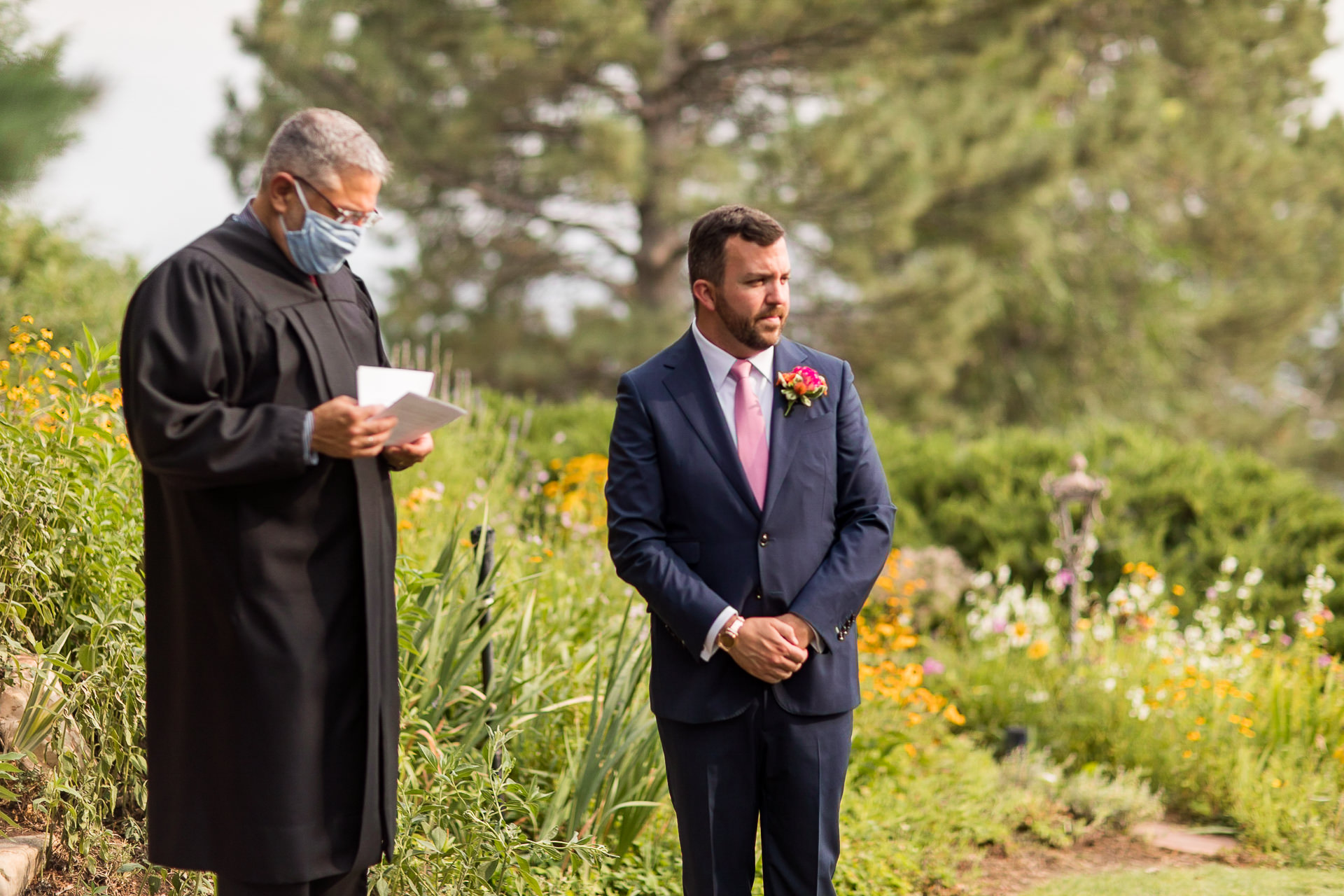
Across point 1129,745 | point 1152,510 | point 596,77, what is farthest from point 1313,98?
point 1129,745

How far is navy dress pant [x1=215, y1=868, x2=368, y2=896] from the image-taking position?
2.22 meters

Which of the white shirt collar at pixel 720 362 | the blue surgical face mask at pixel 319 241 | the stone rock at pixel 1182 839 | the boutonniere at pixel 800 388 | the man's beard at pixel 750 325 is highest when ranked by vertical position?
the blue surgical face mask at pixel 319 241

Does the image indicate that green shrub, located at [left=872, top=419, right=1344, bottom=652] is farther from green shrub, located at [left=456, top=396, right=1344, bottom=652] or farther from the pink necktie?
the pink necktie

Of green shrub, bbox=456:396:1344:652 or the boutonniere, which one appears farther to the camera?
green shrub, bbox=456:396:1344:652

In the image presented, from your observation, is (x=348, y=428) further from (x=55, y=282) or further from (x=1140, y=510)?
(x=1140, y=510)

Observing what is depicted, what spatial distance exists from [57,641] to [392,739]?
1437 mm

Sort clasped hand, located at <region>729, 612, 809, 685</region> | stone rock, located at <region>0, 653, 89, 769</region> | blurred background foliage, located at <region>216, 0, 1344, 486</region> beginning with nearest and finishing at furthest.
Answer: clasped hand, located at <region>729, 612, 809, 685</region> → stone rock, located at <region>0, 653, 89, 769</region> → blurred background foliage, located at <region>216, 0, 1344, 486</region>

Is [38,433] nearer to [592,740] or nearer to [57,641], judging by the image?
[57,641]

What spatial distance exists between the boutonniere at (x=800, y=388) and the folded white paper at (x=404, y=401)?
87 centimetres

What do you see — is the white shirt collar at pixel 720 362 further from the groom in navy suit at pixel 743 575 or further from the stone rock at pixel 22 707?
the stone rock at pixel 22 707

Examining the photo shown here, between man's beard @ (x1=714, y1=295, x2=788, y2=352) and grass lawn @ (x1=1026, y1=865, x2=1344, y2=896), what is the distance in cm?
242

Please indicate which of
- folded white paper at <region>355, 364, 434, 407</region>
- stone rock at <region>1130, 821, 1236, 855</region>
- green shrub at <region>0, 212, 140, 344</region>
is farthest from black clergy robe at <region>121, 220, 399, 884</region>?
green shrub at <region>0, 212, 140, 344</region>

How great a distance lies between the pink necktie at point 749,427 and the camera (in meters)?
2.82

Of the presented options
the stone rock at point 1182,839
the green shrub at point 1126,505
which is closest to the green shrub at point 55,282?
the green shrub at point 1126,505
